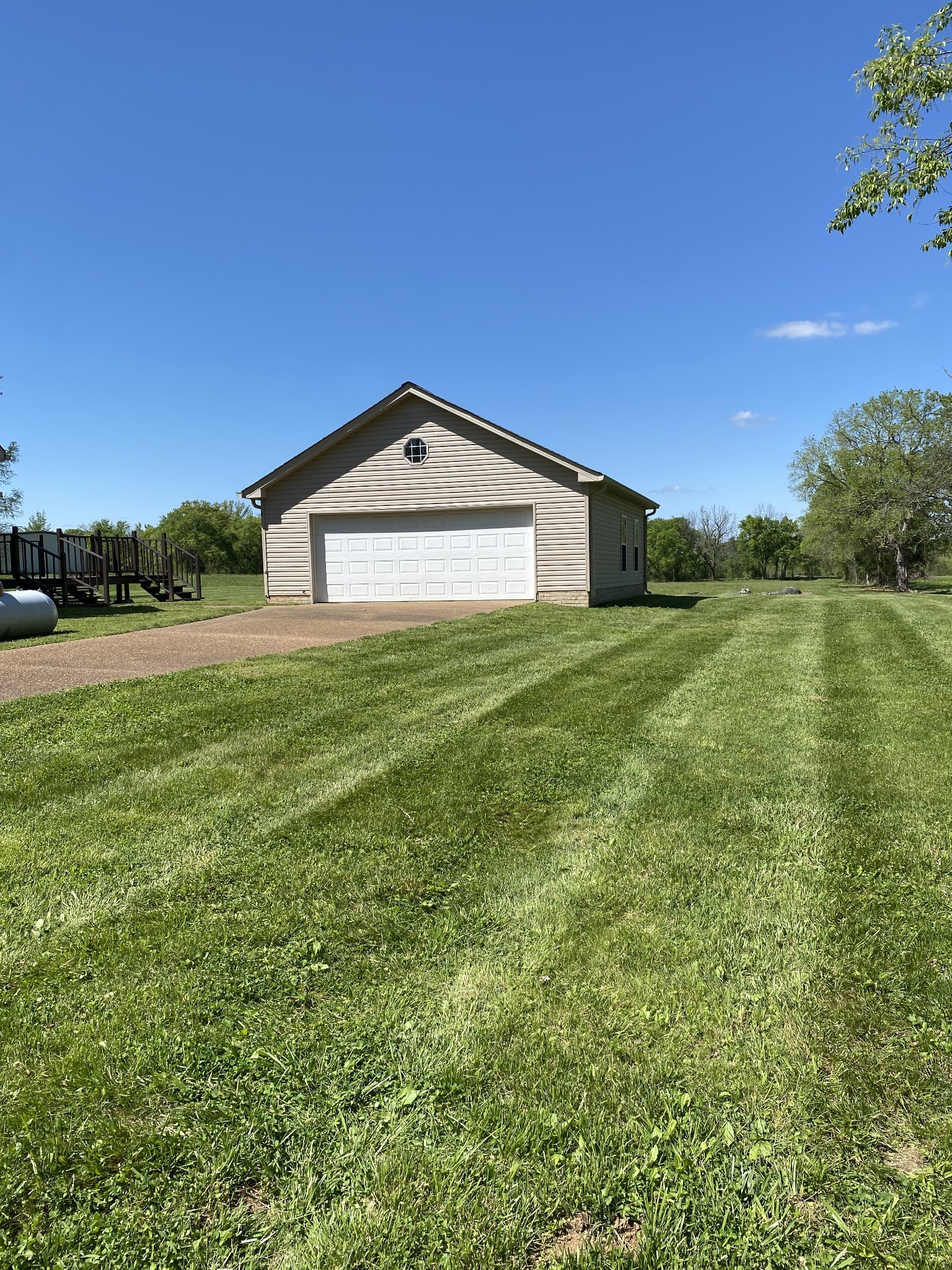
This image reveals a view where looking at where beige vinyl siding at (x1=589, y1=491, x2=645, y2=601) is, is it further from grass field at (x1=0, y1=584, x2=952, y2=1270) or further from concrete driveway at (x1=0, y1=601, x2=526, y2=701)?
grass field at (x1=0, y1=584, x2=952, y2=1270)

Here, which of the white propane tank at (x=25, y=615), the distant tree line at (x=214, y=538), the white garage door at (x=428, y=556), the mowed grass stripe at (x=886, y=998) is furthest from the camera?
the distant tree line at (x=214, y=538)

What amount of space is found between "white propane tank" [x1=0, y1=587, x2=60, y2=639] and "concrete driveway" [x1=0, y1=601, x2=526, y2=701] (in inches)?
38.3

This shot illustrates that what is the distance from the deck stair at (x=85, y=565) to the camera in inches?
610

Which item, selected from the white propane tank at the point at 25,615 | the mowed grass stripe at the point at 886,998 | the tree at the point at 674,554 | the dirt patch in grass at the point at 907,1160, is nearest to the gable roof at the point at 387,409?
the white propane tank at the point at 25,615

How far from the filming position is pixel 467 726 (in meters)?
5.55

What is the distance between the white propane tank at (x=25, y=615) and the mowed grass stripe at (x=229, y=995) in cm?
784

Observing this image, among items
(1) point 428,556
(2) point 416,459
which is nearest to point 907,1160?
(1) point 428,556

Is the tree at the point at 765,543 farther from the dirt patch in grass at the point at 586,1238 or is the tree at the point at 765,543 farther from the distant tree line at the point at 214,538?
the dirt patch in grass at the point at 586,1238

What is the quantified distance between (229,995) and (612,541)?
17.6 metres

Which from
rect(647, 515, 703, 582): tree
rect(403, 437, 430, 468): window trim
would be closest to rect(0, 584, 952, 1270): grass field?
rect(403, 437, 430, 468): window trim

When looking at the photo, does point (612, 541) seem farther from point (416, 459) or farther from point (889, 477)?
point (889, 477)

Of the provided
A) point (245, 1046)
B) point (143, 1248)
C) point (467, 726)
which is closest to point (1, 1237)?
point (143, 1248)

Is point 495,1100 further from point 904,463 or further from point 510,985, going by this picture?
point 904,463

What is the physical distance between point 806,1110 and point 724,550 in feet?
239
